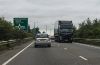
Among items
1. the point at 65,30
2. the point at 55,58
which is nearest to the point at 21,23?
the point at 65,30

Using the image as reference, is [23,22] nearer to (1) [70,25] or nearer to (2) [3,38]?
(1) [70,25]

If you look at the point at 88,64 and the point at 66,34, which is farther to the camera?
the point at 66,34

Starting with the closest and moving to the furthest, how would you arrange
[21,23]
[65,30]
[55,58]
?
[55,58]
[65,30]
[21,23]

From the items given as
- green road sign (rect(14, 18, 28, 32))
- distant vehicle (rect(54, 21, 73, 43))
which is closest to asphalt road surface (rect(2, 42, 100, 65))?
distant vehicle (rect(54, 21, 73, 43))

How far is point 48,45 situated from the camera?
42156mm

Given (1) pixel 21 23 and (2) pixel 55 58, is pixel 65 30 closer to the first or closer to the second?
(1) pixel 21 23

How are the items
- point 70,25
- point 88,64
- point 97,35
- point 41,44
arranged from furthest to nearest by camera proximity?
1. point 97,35
2. point 70,25
3. point 41,44
4. point 88,64

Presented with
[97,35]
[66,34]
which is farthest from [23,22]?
[97,35]

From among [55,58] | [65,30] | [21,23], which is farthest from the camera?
[21,23]

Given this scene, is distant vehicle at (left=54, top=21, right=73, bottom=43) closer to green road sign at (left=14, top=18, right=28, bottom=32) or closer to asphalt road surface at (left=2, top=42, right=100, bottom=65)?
green road sign at (left=14, top=18, right=28, bottom=32)

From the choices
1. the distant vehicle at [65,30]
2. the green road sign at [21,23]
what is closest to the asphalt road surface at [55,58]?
the distant vehicle at [65,30]

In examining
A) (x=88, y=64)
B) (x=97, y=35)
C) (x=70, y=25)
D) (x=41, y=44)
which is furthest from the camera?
(x=97, y=35)

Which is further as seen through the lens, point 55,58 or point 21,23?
point 21,23

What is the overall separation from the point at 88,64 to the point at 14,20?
158 feet
